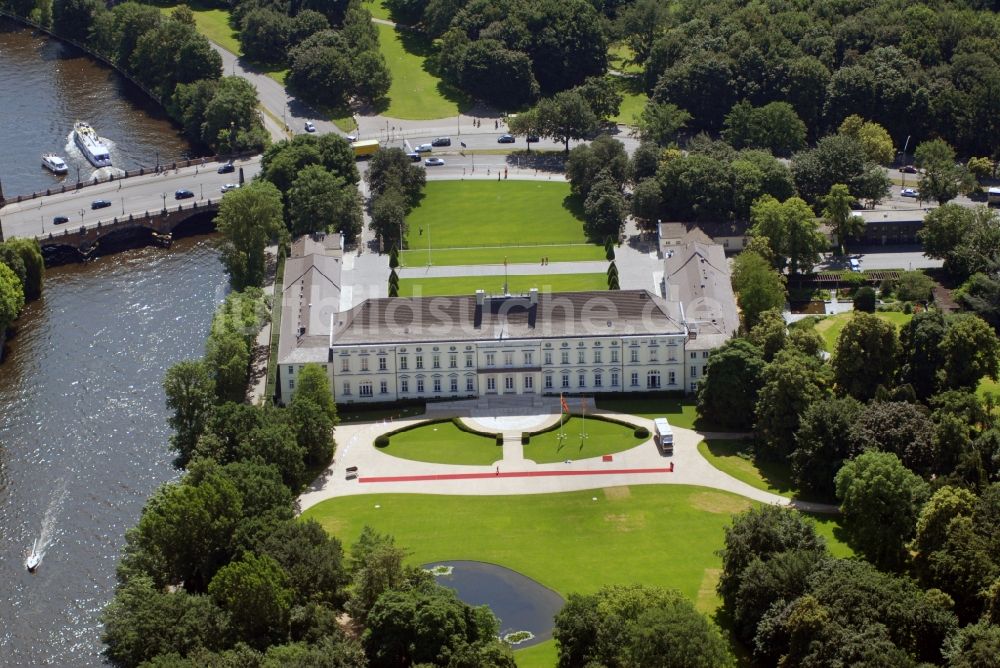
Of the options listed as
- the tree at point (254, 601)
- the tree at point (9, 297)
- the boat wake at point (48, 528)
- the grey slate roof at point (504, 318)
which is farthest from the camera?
the tree at point (9, 297)

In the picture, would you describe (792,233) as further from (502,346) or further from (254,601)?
(254,601)

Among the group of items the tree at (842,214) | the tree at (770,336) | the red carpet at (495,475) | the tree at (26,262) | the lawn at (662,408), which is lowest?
the red carpet at (495,475)

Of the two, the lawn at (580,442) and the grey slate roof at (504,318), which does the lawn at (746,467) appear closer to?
the lawn at (580,442)

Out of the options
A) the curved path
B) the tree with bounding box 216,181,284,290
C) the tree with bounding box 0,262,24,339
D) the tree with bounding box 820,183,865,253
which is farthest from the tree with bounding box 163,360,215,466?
the tree with bounding box 820,183,865,253

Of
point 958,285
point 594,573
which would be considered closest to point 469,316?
point 594,573

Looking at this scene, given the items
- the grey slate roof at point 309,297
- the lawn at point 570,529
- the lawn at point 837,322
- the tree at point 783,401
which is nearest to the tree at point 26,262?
the grey slate roof at point 309,297

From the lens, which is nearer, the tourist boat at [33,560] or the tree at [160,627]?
the tree at [160,627]
